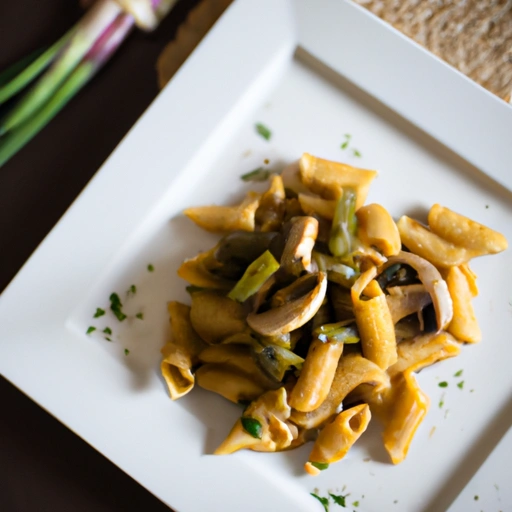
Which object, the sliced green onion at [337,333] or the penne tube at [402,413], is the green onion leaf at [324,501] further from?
the sliced green onion at [337,333]

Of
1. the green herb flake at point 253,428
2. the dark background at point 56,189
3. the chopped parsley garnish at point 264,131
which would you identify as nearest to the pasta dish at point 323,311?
the green herb flake at point 253,428

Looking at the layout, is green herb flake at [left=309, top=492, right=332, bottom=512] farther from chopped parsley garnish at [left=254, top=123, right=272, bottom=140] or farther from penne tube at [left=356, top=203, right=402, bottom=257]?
chopped parsley garnish at [left=254, top=123, right=272, bottom=140]

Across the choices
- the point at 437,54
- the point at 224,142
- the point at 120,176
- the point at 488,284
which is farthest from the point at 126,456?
the point at 437,54

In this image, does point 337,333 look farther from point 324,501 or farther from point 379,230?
point 324,501

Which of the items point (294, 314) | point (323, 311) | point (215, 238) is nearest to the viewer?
point (294, 314)

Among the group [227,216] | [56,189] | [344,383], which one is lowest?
[56,189]

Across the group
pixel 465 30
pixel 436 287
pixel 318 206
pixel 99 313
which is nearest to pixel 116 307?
pixel 99 313
